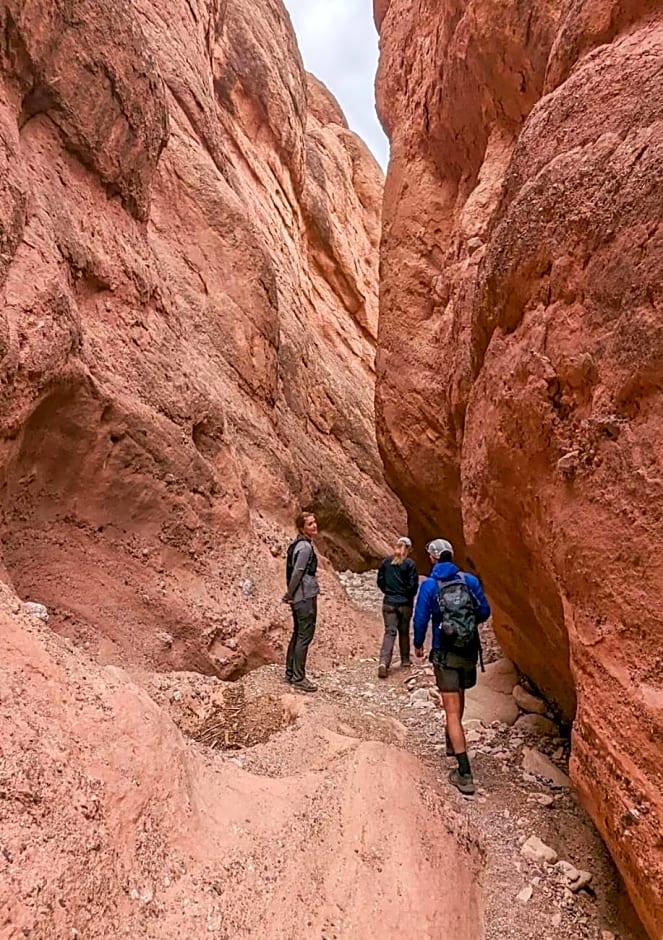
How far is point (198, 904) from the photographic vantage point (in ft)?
8.09

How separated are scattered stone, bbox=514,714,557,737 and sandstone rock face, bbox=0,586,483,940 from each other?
182 centimetres

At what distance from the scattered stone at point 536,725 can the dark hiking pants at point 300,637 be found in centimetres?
208

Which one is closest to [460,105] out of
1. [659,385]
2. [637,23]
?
[637,23]

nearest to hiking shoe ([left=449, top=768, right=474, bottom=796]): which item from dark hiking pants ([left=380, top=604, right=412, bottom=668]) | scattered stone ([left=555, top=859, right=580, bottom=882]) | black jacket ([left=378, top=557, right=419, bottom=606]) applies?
scattered stone ([left=555, top=859, right=580, bottom=882])

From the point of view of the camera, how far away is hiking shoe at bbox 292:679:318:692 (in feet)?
20.3

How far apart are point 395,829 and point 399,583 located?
3.89 meters

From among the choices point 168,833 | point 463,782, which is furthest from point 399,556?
point 168,833

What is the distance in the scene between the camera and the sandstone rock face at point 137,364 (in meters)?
5.52

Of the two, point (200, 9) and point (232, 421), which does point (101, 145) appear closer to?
point (232, 421)

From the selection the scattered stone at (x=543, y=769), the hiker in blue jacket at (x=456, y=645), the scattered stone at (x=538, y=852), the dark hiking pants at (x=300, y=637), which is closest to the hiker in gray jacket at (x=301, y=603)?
the dark hiking pants at (x=300, y=637)

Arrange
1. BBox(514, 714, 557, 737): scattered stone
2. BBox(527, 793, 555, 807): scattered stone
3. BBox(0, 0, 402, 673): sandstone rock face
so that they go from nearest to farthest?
BBox(527, 793, 555, 807): scattered stone < BBox(514, 714, 557, 737): scattered stone < BBox(0, 0, 402, 673): sandstone rock face

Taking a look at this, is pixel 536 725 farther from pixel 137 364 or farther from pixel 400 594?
pixel 137 364

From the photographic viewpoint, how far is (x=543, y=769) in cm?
466

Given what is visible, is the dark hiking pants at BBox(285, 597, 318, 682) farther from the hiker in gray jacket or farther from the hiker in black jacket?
the hiker in black jacket
